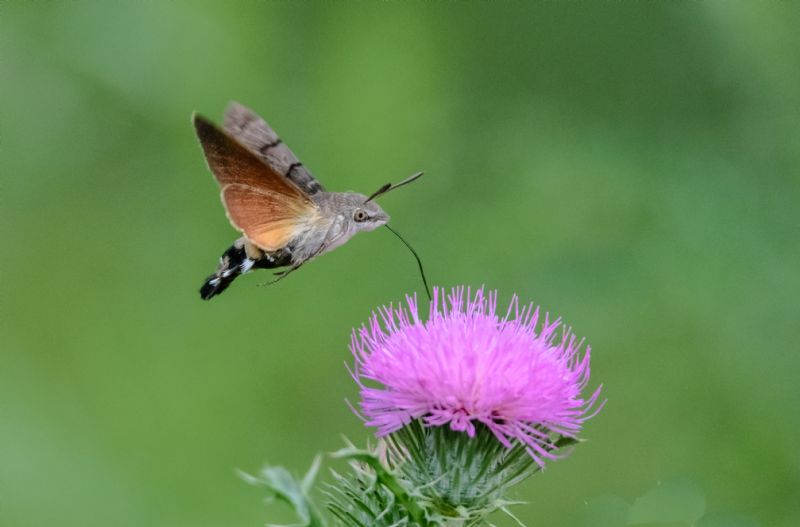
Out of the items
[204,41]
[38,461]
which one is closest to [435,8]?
[204,41]

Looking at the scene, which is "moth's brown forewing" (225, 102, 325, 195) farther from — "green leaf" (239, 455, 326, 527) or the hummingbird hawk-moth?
"green leaf" (239, 455, 326, 527)

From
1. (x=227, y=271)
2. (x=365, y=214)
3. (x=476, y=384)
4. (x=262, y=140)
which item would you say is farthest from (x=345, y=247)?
(x=476, y=384)

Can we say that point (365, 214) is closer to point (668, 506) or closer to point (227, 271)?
point (227, 271)

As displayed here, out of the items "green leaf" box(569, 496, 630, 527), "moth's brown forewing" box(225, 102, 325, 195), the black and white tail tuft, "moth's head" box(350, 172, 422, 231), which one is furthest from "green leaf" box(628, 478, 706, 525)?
"moth's brown forewing" box(225, 102, 325, 195)

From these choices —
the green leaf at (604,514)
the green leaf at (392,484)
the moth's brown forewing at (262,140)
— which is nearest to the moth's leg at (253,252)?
the moth's brown forewing at (262,140)

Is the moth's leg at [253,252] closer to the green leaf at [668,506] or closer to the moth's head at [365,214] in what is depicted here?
the moth's head at [365,214]

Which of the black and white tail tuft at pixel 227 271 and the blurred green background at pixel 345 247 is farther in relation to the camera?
the blurred green background at pixel 345 247
